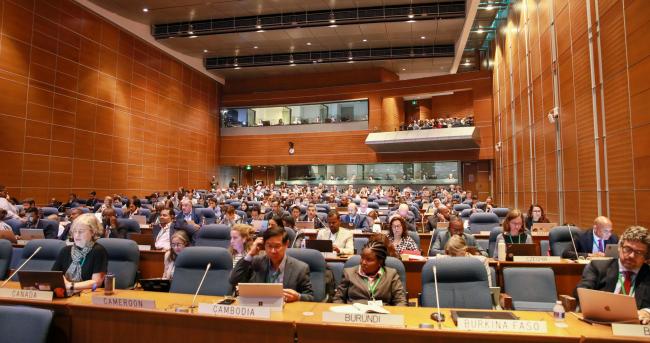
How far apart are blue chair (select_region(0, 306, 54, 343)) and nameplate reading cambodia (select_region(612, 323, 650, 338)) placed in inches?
129

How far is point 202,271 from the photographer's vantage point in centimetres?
396

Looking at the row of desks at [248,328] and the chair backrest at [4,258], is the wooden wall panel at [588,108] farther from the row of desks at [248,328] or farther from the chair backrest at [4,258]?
the chair backrest at [4,258]

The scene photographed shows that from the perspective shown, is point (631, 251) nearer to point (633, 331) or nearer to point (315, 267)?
point (633, 331)

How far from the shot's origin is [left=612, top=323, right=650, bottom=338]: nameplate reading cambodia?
2.19 metres

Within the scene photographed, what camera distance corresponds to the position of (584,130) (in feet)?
27.9

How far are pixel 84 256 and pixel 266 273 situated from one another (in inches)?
70.4

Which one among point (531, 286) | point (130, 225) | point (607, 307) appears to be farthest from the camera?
point (130, 225)

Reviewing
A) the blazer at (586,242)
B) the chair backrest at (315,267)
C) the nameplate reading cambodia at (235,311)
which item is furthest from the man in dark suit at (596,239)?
the nameplate reading cambodia at (235,311)

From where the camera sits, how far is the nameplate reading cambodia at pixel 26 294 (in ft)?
9.90

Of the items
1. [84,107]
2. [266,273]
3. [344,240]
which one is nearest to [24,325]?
[266,273]

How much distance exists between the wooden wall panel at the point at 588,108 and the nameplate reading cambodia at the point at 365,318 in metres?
5.89

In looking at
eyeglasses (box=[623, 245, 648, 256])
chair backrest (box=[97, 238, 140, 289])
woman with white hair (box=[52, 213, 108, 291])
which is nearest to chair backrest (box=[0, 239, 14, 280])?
woman with white hair (box=[52, 213, 108, 291])

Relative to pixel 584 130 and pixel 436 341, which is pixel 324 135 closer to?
pixel 584 130

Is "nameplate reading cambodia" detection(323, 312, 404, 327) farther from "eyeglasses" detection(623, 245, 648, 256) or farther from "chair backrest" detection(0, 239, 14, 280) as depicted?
"chair backrest" detection(0, 239, 14, 280)
